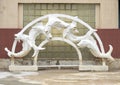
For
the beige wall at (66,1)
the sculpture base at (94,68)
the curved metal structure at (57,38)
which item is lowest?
the sculpture base at (94,68)

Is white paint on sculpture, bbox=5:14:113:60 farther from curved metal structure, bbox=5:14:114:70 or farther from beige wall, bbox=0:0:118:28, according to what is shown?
beige wall, bbox=0:0:118:28

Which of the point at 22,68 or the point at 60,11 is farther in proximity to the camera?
the point at 60,11

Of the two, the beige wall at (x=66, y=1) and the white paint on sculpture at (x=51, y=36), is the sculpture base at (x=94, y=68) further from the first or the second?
the beige wall at (x=66, y=1)

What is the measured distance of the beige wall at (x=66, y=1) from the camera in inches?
884

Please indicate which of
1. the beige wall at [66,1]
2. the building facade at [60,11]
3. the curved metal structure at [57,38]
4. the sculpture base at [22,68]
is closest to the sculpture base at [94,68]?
the curved metal structure at [57,38]

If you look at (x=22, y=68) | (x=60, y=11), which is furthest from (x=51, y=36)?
(x=60, y=11)

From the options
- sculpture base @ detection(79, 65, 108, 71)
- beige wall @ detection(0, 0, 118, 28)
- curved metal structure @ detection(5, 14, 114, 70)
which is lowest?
sculpture base @ detection(79, 65, 108, 71)

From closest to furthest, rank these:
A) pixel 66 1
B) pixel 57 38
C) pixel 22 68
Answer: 1. pixel 22 68
2. pixel 57 38
3. pixel 66 1

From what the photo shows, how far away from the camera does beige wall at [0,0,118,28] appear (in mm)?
22453

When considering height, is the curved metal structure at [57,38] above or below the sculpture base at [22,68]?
above

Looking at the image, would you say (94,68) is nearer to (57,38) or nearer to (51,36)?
(57,38)

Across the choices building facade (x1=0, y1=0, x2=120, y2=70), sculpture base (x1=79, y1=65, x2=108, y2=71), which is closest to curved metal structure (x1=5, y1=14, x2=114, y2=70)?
sculpture base (x1=79, y1=65, x2=108, y2=71)

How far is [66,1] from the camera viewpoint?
886 inches

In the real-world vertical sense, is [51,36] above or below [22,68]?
above
